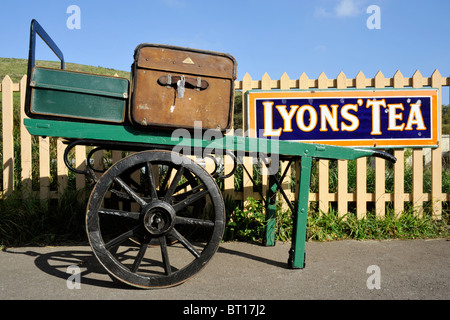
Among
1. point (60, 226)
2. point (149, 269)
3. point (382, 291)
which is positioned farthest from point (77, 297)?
point (382, 291)

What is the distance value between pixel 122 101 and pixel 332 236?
2735 mm

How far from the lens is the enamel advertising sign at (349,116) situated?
418 cm

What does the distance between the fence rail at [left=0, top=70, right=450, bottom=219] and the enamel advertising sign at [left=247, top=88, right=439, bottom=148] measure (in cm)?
11

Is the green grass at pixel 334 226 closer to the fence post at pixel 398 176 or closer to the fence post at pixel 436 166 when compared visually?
the fence post at pixel 398 176

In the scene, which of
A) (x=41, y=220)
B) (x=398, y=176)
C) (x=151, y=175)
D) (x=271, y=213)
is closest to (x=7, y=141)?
(x=41, y=220)

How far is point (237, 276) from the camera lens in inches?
109

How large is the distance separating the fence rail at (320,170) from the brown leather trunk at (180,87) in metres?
1.68

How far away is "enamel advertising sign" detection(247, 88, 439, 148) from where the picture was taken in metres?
4.18

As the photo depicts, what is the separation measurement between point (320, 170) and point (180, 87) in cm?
232

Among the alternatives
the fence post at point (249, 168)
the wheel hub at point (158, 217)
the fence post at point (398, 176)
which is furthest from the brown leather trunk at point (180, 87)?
the fence post at point (398, 176)

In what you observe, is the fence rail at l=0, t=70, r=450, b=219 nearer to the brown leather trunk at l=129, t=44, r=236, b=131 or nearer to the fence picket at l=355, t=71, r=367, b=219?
the fence picket at l=355, t=71, r=367, b=219

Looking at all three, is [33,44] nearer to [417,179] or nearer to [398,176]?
[398,176]

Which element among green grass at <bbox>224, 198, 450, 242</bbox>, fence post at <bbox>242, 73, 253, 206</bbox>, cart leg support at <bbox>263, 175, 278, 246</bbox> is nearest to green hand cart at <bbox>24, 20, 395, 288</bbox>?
cart leg support at <bbox>263, 175, 278, 246</bbox>
